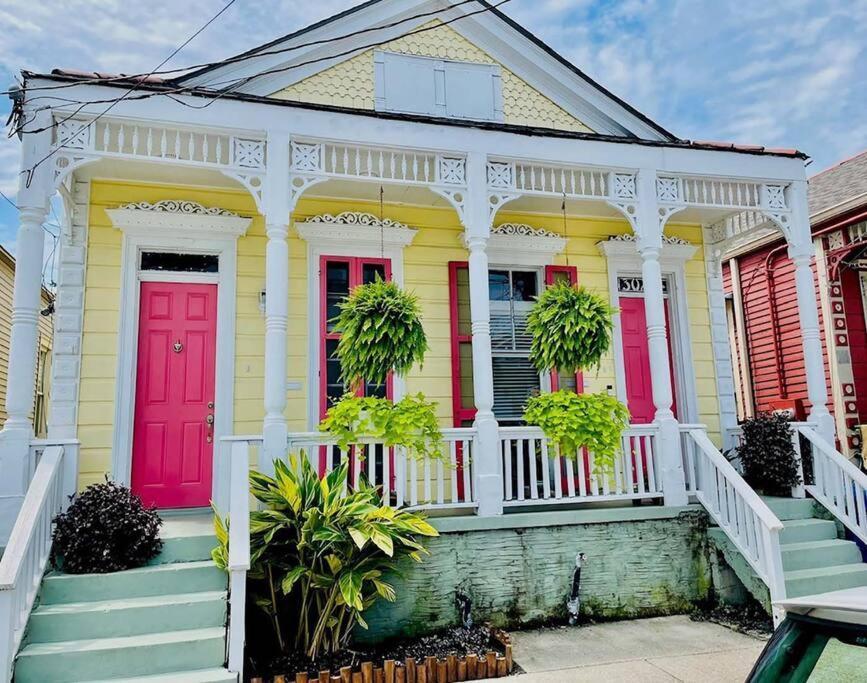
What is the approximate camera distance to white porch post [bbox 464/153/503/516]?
16.8 ft

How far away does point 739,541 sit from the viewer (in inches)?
195

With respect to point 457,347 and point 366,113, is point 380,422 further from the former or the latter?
point 366,113

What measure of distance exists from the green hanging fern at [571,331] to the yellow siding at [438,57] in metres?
2.53

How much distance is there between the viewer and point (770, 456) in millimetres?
5934

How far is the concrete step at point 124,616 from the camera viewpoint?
3.65 meters

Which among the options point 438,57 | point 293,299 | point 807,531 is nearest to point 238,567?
point 293,299

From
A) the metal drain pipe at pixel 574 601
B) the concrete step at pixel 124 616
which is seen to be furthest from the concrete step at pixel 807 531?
the concrete step at pixel 124 616

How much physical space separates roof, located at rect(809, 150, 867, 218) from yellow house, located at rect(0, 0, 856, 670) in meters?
2.18

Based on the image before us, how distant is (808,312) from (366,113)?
4.77 meters

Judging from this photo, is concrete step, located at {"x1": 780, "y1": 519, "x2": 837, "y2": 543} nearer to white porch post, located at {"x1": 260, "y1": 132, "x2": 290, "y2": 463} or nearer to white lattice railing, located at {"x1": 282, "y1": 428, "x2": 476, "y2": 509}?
white lattice railing, located at {"x1": 282, "y1": 428, "x2": 476, "y2": 509}

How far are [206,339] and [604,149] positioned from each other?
432 centimetres

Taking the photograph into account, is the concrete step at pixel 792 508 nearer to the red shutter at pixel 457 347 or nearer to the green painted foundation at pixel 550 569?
the green painted foundation at pixel 550 569

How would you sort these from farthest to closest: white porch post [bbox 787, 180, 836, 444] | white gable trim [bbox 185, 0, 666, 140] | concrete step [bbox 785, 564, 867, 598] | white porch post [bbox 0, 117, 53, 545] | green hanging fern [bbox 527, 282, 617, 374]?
white gable trim [bbox 185, 0, 666, 140]
white porch post [bbox 787, 180, 836, 444]
green hanging fern [bbox 527, 282, 617, 374]
concrete step [bbox 785, 564, 867, 598]
white porch post [bbox 0, 117, 53, 545]

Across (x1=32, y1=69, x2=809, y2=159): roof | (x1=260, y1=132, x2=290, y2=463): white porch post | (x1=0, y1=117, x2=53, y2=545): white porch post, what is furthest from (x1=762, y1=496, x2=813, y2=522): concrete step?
(x1=0, y1=117, x2=53, y2=545): white porch post
